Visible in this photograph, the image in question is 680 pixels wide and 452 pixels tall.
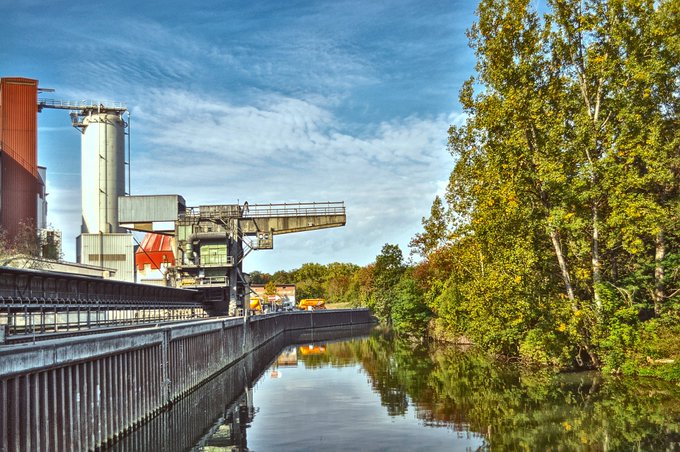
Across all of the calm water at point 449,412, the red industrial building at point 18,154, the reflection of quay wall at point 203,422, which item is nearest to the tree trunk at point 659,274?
the calm water at point 449,412

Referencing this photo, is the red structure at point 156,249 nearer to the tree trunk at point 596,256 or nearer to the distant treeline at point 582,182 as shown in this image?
the distant treeline at point 582,182

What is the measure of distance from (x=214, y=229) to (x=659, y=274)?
123ft

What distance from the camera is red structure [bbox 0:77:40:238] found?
67562 millimetres

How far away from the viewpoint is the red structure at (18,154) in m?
67.6

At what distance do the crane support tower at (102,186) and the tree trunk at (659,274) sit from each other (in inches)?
2342

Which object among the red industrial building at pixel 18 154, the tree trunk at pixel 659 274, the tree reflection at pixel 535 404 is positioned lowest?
the tree reflection at pixel 535 404

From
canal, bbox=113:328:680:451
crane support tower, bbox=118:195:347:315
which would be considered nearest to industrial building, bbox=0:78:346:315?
crane support tower, bbox=118:195:347:315

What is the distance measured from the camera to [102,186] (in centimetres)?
8125

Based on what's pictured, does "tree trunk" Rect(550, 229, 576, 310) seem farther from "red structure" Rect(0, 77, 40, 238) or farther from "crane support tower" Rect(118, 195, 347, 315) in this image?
"red structure" Rect(0, 77, 40, 238)

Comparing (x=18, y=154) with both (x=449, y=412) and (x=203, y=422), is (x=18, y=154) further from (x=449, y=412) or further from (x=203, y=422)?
(x=449, y=412)

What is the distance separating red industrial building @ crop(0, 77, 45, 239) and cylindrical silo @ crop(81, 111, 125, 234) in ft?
26.2

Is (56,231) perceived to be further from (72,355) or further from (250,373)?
(72,355)

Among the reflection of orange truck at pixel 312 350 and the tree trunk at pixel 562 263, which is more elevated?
the tree trunk at pixel 562 263

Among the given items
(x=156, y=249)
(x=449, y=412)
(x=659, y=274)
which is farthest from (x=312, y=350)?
(x=156, y=249)
